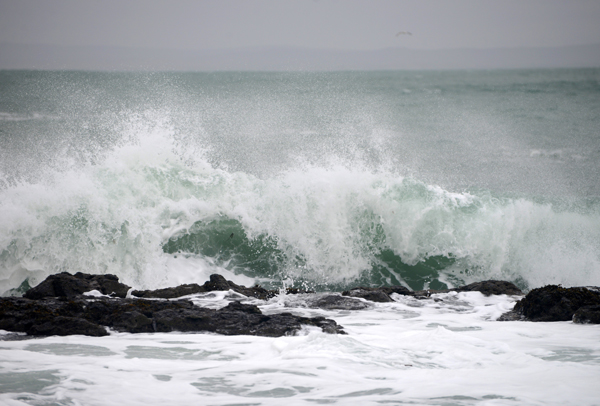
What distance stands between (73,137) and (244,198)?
42.8ft

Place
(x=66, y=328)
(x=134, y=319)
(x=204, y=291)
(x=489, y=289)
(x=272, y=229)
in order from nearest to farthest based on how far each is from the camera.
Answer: (x=66, y=328), (x=134, y=319), (x=204, y=291), (x=489, y=289), (x=272, y=229)

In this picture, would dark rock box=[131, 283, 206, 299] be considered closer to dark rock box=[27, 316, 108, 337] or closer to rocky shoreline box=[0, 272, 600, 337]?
rocky shoreline box=[0, 272, 600, 337]

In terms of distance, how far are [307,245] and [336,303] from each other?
3232 mm

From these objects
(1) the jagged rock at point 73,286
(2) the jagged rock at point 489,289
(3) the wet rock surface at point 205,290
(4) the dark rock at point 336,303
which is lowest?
(2) the jagged rock at point 489,289

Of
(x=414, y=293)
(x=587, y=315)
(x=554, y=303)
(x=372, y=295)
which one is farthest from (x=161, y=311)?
(x=587, y=315)

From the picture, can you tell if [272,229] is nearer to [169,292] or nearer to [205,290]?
[205,290]

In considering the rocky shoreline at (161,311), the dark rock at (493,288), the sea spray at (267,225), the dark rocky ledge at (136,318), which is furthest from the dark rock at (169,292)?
the dark rock at (493,288)

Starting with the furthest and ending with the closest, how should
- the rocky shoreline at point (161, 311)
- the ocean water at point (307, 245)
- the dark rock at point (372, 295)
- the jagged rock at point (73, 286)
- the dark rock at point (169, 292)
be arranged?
the dark rock at point (372, 295) → the dark rock at point (169, 292) → the jagged rock at point (73, 286) → the rocky shoreline at point (161, 311) → the ocean water at point (307, 245)

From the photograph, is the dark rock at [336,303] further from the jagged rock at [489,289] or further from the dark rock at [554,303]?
the dark rock at [554,303]

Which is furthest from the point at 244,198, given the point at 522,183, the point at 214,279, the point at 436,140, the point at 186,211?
the point at 436,140

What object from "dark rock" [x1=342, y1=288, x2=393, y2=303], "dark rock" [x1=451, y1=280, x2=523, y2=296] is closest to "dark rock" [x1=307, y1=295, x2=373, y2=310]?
"dark rock" [x1=342, y1=288, x2=393, y2=303]

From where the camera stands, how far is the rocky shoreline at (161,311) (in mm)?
6113

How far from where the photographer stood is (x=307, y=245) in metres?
10.8

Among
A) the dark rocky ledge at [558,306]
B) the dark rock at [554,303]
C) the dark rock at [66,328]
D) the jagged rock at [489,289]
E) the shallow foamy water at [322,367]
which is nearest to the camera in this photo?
the shallow foamy water at [322,367]
